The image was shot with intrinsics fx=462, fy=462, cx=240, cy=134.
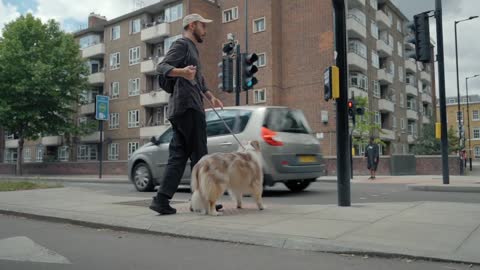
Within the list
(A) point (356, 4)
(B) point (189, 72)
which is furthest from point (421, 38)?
(A) point (356, 4)

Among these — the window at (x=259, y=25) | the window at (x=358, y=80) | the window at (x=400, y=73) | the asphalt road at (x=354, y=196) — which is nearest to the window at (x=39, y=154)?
the window at (x=259, y=25)

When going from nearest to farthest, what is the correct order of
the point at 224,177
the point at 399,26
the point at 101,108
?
the point at 224,177, the point at 101,108, the point at 399,26

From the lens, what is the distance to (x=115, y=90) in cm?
4631

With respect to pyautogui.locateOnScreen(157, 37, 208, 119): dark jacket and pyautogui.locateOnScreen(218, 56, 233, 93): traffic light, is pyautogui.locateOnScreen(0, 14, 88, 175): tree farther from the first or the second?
pyautogui.locateOnScreen(157, 37, 208, 119): dark jacket

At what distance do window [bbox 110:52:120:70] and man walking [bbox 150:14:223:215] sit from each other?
1653 inches

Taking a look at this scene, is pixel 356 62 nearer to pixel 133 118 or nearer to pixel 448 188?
pixel 133 118

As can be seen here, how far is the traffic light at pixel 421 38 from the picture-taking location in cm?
1310

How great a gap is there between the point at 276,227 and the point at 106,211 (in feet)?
8.85

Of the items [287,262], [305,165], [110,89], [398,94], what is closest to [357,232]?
[287,262]

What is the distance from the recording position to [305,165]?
10.0m

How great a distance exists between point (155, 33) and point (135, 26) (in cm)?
400

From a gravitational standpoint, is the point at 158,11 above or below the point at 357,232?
above

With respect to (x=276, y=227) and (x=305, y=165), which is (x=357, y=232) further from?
(x=305, y=165)

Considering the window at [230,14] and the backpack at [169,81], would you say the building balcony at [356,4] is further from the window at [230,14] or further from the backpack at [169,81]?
the backpack at [169,81]
